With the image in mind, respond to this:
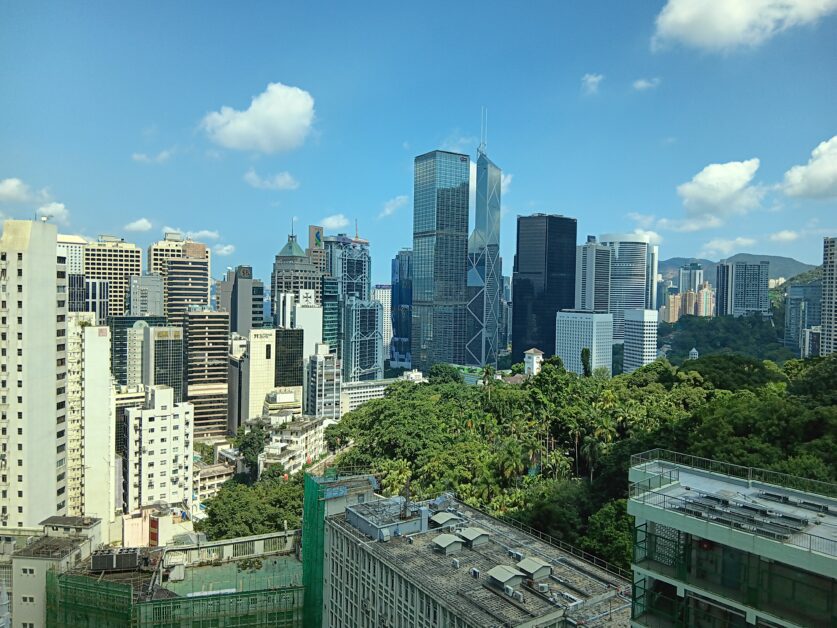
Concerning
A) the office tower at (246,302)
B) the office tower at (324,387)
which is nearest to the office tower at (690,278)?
the office tower at (246,302)

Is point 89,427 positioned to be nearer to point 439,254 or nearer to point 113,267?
point 113,267

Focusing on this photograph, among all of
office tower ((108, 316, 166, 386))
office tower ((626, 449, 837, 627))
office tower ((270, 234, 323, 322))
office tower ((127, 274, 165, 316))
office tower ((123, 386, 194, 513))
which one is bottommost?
office tower ((123, 386, 194, 513))

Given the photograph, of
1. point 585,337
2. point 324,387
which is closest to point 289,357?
point 324,387

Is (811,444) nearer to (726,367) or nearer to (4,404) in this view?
(726,367)

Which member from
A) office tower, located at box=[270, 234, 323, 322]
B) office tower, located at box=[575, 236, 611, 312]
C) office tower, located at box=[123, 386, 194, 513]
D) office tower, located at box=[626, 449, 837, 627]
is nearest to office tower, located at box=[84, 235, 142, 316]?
office tower, located at box=[270, 234, 323, 322]

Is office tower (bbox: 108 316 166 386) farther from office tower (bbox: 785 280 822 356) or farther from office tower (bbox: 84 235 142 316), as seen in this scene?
office tower (bbox: 785 280 822 356)

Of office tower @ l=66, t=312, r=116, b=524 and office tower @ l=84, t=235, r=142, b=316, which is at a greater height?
A: office tower @ l=84, t=235, r=142, b=316
